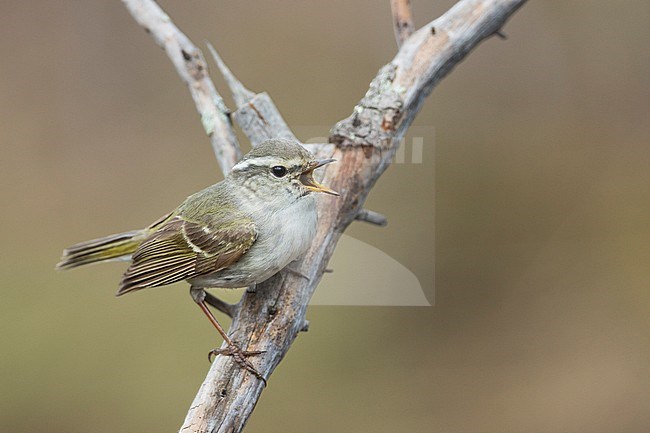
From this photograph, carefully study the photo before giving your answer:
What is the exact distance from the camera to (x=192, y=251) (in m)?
2.24

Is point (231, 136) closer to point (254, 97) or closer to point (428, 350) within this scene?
point (254, 97)

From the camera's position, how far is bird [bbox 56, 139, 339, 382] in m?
2.19

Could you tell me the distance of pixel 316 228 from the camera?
2.38 meters

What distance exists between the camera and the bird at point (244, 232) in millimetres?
2193

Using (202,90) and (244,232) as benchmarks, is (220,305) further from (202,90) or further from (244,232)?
(202,90)

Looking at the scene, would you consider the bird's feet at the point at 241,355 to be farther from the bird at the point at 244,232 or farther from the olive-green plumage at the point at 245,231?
the olive-green plumage at the point at 245,231

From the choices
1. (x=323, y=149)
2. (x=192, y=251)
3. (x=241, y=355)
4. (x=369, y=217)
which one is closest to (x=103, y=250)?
(x=192, y=251)

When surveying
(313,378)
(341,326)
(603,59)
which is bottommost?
(313,378)

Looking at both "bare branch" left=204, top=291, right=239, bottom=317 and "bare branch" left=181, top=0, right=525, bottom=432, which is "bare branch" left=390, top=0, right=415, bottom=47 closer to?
"bare branch" left=181, top=0, right=525, bottom=432

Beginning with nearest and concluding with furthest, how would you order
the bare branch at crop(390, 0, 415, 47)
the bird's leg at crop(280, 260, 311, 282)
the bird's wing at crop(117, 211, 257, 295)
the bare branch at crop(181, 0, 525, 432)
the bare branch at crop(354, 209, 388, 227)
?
the bare branch at crop(181, 0, 525, 432), the bird's wing at crop(117, 211, 257, 295), the bird's leg at crop(280, 260, 311, 282), the bare branch at crop(354, 209, 388, 227), the bare branch at crop(390, 0, 415, 47)

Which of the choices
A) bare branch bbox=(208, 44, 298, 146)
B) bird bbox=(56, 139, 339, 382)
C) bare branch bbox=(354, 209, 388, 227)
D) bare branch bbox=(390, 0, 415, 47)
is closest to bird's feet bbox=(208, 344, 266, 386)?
bird bbox=(56, 139, 339, 382)

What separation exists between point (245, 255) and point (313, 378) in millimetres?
1790

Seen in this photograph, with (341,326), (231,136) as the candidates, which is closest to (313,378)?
(341,326)

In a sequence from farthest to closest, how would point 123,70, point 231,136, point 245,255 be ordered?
point 123,70, point 231,136, point 245,255
